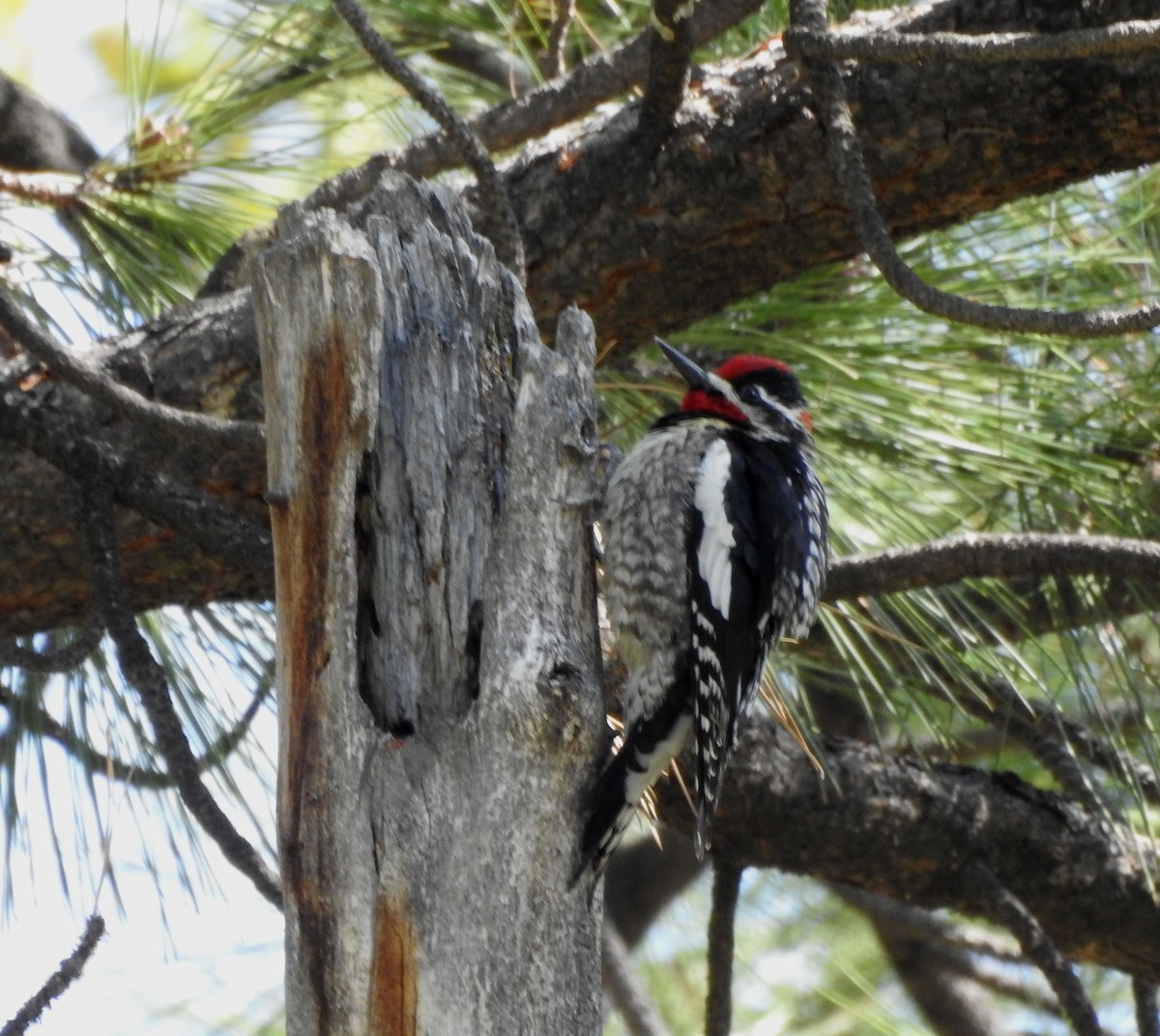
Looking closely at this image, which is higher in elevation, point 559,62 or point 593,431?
point 559,62

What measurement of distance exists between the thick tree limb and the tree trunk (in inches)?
41.2

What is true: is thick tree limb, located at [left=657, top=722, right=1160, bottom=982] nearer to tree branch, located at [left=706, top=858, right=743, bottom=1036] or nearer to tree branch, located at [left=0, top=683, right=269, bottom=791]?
tree branch, located at [left=706, top=858, right=743, bottom=1036]

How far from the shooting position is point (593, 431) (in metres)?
1.81

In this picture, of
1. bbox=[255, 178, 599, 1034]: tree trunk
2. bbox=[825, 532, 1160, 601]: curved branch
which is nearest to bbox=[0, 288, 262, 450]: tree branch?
bbox=[255, 178, 599, 1034]: tree trunk

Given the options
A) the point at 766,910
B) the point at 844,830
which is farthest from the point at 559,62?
the point at 766,910

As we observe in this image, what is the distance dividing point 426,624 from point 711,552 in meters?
0.86

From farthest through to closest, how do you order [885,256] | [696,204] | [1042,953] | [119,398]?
[1042,953]
[696,204]
[119,398]
[885,256]

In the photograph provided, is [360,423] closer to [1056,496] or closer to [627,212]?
[627,212]

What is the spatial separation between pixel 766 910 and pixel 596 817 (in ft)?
9.03

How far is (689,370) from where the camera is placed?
256cm

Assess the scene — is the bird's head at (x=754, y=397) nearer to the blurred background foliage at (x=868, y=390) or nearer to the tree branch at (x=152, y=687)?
the blurred background foliage at (x=868, y=390)

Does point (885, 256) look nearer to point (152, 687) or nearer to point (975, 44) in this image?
point (975, 44)

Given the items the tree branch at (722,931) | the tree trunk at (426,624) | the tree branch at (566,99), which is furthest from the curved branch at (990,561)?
the tree branch at (566,99)

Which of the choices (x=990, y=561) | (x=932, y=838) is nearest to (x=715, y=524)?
(x=990, y=561)
